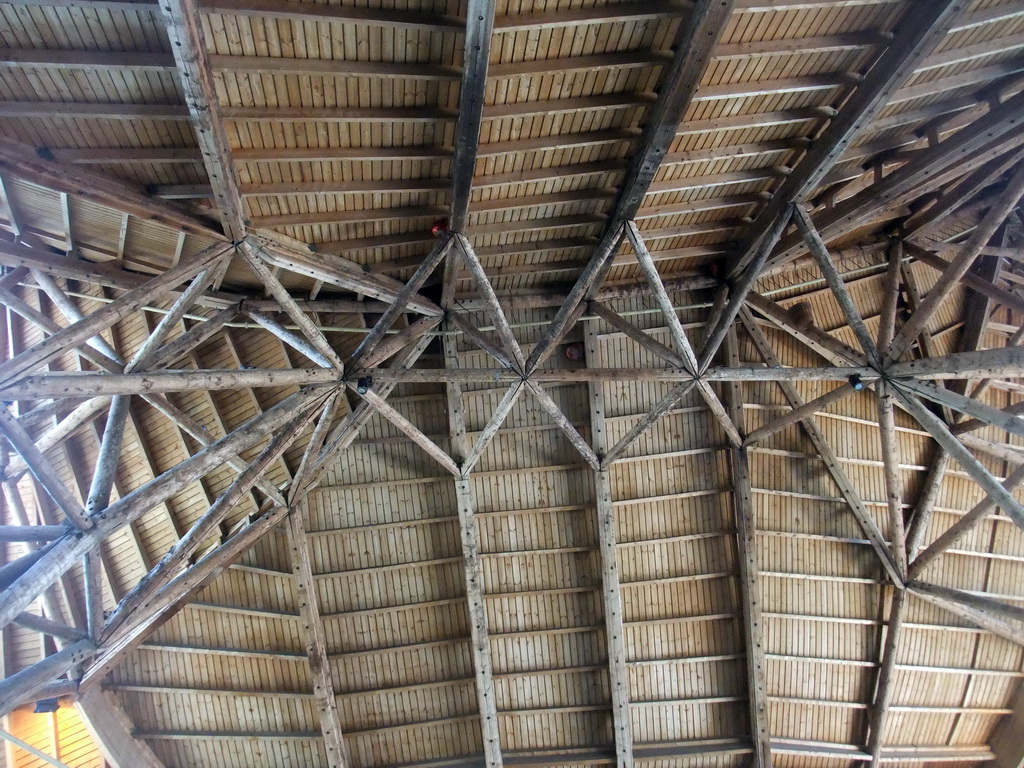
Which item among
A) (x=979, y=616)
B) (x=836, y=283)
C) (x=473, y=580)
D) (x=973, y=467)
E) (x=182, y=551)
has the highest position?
(x=836, y=283)

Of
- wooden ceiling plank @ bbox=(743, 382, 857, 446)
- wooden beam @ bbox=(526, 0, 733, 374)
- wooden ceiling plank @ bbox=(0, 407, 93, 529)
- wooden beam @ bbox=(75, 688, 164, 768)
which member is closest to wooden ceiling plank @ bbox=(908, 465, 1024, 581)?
wooden ceiling plank @ bbox=(743, 382, 857, 446)

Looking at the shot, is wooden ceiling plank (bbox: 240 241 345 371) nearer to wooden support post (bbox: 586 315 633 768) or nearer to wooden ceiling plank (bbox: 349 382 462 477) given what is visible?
wooden ceiling plank (bbox: 349 382 462 477)

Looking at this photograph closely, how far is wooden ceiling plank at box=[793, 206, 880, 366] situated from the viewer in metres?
8.64

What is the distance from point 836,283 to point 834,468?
452 cm

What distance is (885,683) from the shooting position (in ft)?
41.9

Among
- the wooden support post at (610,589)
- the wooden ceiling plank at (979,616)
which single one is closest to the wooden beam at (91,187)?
→ the wooden support post at (610,589)

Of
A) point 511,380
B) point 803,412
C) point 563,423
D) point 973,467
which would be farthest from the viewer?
point 803,412

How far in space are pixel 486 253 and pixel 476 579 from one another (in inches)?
218

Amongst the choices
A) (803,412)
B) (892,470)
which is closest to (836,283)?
(803,412)

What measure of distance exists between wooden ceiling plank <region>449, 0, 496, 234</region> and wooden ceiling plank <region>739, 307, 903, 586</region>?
5780 millimetres

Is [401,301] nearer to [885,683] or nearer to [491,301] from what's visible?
[491,301]

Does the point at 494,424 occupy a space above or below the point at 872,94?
below

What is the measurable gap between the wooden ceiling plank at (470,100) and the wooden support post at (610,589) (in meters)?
4.43

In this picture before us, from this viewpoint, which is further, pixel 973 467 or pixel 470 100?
pixel 973 467
